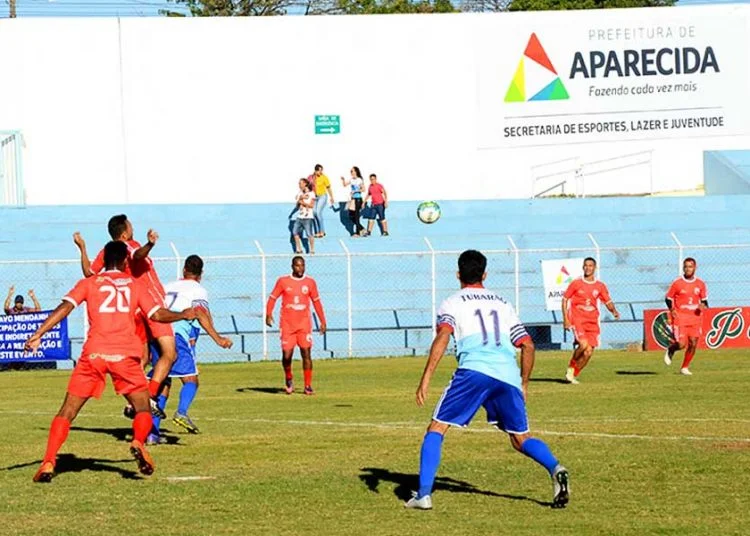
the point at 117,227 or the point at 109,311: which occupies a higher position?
the point at 117,227

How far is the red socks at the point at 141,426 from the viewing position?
13.2 m

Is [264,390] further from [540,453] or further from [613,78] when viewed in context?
[613,78]

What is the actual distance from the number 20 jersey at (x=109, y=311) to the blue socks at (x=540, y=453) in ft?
12.0

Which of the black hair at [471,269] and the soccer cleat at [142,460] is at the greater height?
the black hair at [471,269]

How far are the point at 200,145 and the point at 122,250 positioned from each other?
33.1 m

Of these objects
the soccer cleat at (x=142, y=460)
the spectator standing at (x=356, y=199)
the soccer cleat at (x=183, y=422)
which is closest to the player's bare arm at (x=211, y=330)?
the soccer cleat at (x=142, y=460)

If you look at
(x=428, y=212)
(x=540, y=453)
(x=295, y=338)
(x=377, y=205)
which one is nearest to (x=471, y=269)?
(x=540, y=453)

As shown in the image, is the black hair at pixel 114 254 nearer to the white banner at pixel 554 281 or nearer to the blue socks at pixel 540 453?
the blue socks at pixel 540 453

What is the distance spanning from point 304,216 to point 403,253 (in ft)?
14.3

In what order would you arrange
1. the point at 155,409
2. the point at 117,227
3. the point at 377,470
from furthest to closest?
1. the point at 155,409
2. the point at 117,227
3. the point at 377,470

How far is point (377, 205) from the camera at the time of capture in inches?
1614

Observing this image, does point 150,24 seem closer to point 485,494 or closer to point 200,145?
point 200,145

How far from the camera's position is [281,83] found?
153 feet

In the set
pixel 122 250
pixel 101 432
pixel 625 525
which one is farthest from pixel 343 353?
pixel 625 525
